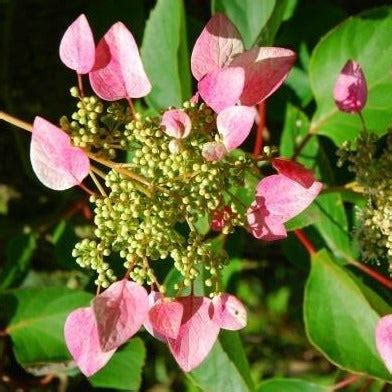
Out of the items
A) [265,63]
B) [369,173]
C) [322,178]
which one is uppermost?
[265,63]

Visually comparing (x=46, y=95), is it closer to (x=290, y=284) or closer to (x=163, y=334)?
(x=290, y=284)

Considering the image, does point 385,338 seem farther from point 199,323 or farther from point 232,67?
point 232,67

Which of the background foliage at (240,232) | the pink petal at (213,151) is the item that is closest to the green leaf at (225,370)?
the background foliage at (240,232)

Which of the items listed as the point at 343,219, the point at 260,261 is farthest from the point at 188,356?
the point at 260,261

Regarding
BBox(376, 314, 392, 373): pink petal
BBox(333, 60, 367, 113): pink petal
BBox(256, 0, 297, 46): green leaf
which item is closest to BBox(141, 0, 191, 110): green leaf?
BBox(256, 0, 297, 46): green leaf

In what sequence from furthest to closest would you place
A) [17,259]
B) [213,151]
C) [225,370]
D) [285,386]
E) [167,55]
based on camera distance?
[17,259] < [285,386] < [167,55] < [225,370] < [213,151]

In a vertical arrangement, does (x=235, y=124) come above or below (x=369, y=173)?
above

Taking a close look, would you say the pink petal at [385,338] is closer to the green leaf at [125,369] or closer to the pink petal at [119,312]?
the pink petal at [119,312]

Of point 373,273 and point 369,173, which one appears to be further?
point 373,273

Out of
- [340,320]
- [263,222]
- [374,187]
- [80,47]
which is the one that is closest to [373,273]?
[340,320]
